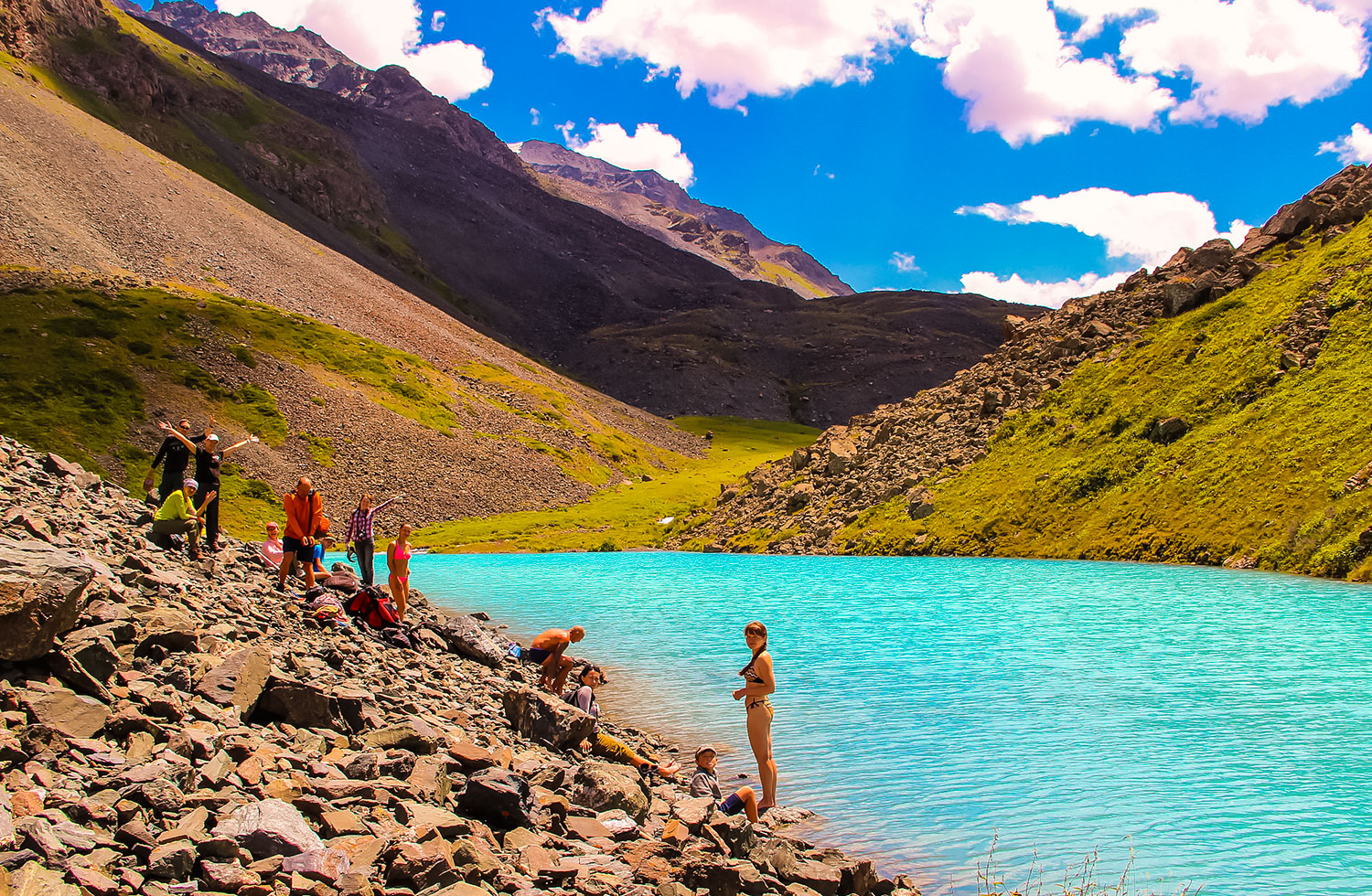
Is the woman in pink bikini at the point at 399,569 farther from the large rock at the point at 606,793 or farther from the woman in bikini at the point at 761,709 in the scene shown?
the woman in bikini at the point at 761,709

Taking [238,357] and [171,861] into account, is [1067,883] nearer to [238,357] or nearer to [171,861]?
[171,861]

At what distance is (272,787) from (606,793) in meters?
4.57

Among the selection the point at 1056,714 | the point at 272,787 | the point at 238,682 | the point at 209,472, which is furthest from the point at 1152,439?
the point at 272,787

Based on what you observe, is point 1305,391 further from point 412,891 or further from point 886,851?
point 412,891

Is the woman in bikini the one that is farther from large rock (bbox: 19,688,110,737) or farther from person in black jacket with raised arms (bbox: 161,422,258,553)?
person in black jacket with raised arms (bbox: 161,422,258,553)

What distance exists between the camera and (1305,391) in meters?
44.4

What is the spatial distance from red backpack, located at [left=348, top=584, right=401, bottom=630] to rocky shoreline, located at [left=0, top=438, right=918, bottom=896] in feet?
18.0

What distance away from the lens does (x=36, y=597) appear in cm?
892

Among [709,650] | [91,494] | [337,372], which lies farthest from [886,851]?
[337,372]

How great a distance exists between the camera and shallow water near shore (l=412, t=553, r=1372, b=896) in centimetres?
1141

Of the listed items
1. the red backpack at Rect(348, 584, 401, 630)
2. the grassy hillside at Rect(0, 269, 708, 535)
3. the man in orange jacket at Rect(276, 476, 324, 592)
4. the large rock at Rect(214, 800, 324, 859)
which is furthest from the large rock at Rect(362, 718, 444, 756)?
the grassy hillside at Rect(0, 269, 708, 535)

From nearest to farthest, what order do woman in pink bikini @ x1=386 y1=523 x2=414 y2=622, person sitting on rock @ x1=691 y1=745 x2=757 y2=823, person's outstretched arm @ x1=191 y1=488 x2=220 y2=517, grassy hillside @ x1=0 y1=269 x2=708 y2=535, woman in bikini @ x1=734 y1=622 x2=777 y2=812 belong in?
1. person sitting on rock @ x1=691 y1=745 x2=757 y2=823
2. woman in bikini @ x1=734 y1=622 x2=777 y2=812
3. person's outstretched arm @ x1=191 y1=488 x2=220 y2=517
4. woman in pink bikini @ x1=386 y1=523 x2=414 y2=622
5. grassy hillside @ x1=0 y1=269 x2=708 y2=535

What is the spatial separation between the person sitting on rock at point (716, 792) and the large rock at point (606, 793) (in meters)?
1.28

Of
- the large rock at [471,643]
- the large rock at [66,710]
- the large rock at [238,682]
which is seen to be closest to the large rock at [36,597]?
the large rock at [66,710]
